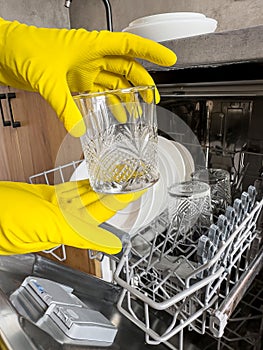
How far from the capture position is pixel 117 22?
3.83ft

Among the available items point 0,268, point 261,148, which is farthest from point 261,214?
point 0,268

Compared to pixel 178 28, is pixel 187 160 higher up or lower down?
lower down

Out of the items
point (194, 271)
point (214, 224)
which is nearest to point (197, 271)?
point (194, 271)

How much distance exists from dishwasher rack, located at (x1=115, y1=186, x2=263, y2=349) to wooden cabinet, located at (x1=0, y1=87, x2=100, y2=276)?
57 centimetres

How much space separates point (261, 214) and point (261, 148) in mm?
133

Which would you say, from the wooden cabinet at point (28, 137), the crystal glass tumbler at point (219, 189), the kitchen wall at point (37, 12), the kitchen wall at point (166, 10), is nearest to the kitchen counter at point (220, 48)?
the crystal glass tumbler at point (219, 189)

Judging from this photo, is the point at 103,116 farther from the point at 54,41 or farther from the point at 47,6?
the point at 47,6

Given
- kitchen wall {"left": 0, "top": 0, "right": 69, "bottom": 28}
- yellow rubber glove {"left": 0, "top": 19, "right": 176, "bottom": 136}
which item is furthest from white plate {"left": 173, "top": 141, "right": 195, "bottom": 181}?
kitchen wall {"left": 0, "top": 0, "right": 69, "bottom": 28}

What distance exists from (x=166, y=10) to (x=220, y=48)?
27.3 inches

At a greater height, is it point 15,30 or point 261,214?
point 15,30

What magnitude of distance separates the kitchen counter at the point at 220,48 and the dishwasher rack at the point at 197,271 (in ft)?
0.71

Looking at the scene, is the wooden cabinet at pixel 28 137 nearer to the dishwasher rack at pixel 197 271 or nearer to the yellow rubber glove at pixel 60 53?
the dishwasher rack at pixel 197 271

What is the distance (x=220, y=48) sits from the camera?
1.34 ft

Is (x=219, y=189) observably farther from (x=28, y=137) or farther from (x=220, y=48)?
(x=28, y=137)
